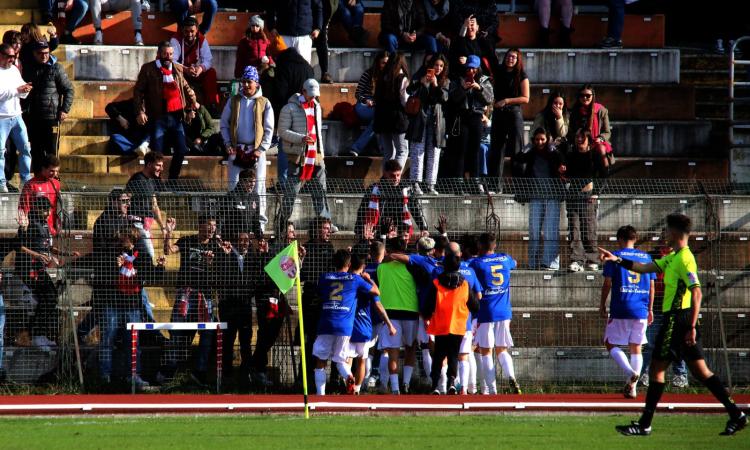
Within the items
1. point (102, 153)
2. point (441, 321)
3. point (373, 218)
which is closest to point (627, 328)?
point (441, 321)

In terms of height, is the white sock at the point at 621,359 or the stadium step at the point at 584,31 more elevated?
the stadium step at the point at 584,31

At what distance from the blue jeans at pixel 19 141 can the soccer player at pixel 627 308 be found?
8329 millimetres

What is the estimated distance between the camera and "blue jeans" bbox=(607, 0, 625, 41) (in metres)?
23.8

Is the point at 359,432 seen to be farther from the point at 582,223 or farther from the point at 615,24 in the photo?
the point at 615,24

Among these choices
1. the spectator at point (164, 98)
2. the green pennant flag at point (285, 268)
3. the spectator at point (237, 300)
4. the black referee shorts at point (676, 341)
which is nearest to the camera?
the black referee shorts at point (676, 341)

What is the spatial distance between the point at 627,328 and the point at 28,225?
24.8 ft

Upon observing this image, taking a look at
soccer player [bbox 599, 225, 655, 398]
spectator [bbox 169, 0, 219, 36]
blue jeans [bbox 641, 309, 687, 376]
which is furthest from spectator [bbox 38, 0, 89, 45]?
blue jeans [bbox 641, 309, 687, 376]

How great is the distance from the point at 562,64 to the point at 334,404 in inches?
412

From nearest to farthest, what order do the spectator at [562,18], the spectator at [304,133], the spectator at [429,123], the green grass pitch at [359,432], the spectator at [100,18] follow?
the green grass pitch at [359,432], the spectator at [304,133], the spectator at [429,123], the spectator at [100,18], the spectator at [562,18]

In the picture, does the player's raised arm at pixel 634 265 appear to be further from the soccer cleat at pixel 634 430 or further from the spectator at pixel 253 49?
the spectator at pixel 253 49

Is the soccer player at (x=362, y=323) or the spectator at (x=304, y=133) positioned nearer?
the soccer player at (x=362, y=323)

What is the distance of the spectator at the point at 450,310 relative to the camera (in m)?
16.4

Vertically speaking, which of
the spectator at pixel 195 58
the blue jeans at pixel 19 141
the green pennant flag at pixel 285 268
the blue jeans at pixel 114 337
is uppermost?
Answer: the spectator at pixel 195 58

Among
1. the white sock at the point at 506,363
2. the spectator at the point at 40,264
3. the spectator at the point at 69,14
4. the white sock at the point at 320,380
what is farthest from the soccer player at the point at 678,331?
the spectator at the point at 69,14
